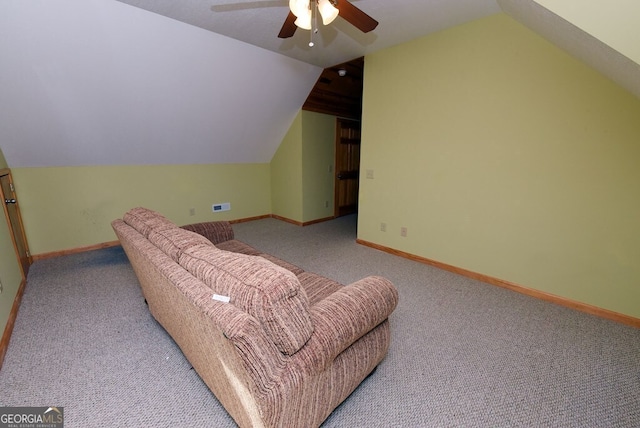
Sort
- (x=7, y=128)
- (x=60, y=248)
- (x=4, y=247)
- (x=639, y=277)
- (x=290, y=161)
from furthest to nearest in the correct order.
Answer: (x=290, y=161), (x=60, y=248), (x=7, y=128), (x=4, y=247), (x=639, y=277)

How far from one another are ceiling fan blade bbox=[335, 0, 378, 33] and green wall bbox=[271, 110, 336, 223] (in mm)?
2746

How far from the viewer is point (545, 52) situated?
2133mm

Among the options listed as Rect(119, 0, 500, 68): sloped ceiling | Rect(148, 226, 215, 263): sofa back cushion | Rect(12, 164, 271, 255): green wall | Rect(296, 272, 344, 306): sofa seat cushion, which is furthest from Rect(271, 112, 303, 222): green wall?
Rect(148, 226, 215, 263): sofa back cushion

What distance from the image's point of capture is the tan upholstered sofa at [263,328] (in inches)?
33.5

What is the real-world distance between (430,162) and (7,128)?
13.9ft

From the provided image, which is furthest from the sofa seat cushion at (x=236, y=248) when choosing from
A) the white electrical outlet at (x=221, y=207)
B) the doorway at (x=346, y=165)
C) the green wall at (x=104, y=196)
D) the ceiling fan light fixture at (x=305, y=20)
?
the doorway at (x=346, y=165)

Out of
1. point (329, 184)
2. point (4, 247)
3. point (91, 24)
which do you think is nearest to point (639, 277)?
point (329, 184)

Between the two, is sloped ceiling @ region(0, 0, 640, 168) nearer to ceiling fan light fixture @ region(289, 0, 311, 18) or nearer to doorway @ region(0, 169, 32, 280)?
doorway @ region(0, 169, 32, 280)

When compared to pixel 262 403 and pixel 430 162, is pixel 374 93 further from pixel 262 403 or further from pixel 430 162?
pixel 262 403

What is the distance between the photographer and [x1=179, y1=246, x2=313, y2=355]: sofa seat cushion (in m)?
0.86

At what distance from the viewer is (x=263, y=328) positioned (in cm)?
85

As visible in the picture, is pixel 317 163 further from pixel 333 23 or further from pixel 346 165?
pixel 333 23

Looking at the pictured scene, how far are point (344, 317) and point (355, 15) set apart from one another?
1772mm

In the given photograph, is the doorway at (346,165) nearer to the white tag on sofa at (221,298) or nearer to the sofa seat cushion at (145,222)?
the sofa seat cushion at (145,222)
